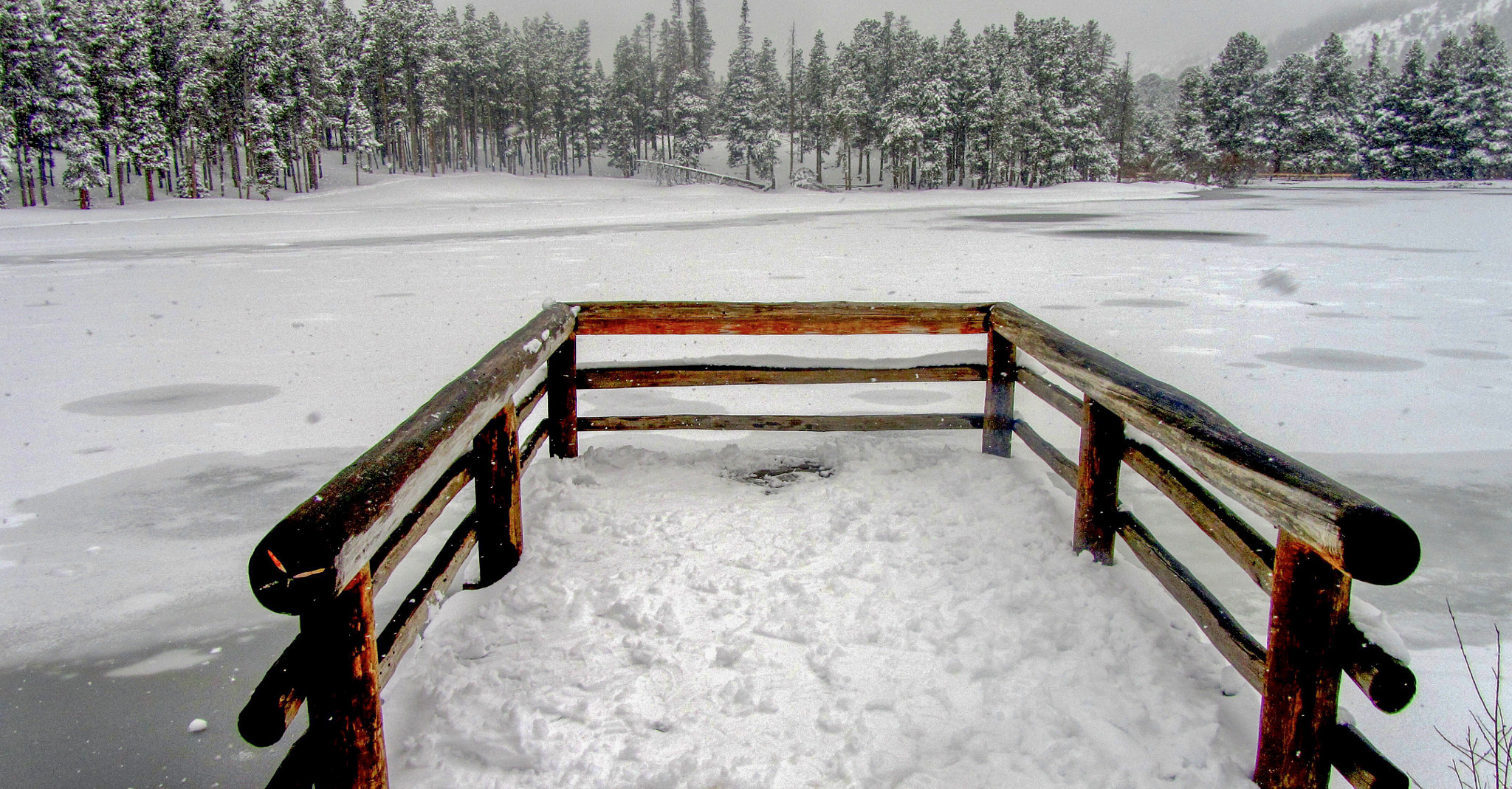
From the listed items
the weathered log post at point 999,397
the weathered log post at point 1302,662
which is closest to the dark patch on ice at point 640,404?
the weathered log post at point 999,397

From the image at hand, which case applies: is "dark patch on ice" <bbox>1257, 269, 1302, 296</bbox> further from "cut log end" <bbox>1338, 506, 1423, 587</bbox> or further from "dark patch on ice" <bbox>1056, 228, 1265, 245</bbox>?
"cut log end" <bbox>1338, 506, 1423, 587</bbox>

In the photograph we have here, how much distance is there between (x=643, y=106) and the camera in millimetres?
83812

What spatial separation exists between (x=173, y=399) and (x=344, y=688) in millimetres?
7167

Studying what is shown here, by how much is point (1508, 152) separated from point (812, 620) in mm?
82308

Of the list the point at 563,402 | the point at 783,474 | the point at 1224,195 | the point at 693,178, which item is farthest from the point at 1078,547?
the point at 693,178

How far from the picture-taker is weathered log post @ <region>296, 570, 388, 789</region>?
6.31ft

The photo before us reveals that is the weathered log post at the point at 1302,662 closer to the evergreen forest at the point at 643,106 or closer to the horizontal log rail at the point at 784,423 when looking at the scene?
the horizontal log rail at the point at 784,423

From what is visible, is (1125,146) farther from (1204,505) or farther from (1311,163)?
(1204,505)

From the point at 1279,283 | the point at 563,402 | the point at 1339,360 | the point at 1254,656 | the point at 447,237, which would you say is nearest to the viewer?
the point at 1254,656

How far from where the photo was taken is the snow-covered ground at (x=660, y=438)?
3.08 metres

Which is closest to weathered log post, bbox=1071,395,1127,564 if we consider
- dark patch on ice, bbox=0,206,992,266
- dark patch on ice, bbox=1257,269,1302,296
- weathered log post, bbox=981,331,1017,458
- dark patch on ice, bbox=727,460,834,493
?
weathered log post, bbox=981,331,1017,458

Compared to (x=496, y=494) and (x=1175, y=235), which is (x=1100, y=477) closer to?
(x=496, y=494)

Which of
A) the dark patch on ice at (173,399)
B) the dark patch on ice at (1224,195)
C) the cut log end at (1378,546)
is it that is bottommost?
the dark patch on ice at (173,399)

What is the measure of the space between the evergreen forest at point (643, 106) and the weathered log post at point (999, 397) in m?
48.4
